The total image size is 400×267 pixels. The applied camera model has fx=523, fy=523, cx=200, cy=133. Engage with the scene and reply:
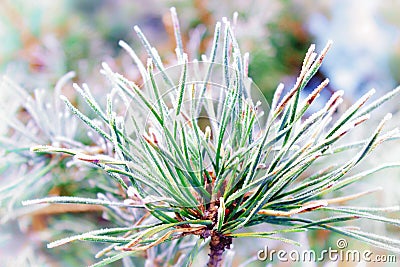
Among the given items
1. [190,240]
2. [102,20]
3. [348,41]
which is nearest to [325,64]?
[348,41]

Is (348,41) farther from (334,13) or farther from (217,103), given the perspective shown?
(217,103)

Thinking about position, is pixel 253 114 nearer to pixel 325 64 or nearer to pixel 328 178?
pixel 328 178

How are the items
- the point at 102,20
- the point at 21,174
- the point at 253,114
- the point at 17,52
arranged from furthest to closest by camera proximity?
the point at 102,20 → the point at 17,52 → the point at 21,174 → the point at 253,114

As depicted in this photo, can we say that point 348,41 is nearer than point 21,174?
No

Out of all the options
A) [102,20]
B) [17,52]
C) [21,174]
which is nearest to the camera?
[21,174]

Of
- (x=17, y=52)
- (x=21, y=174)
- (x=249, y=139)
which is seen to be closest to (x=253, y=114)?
(x=249, y=139)

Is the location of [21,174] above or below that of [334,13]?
below
